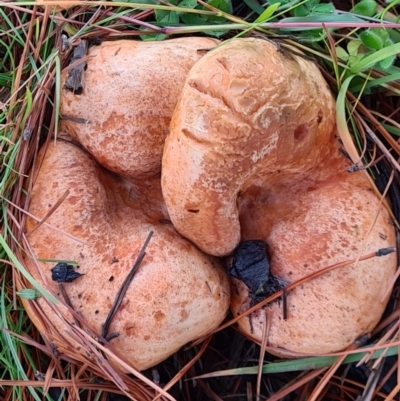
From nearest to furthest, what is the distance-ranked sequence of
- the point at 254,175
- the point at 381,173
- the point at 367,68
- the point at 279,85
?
the point at 279,85 → the point at 254,175 → the point at 367,68 → the point at 381,173

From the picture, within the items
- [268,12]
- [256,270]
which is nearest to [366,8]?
[268,12]

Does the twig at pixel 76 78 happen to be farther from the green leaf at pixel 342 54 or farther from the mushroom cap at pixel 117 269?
the green leaf at pixel 342 54

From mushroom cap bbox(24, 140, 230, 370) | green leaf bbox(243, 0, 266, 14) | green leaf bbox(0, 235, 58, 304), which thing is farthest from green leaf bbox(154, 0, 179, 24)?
green leaf bbox(0, 235, 58, 304)

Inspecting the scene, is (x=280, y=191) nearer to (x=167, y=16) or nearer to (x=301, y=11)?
(x=301, y=11)

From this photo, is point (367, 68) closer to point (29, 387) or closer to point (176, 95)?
point (176, 95)

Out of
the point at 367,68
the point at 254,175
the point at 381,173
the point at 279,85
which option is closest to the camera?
the point at 279,85

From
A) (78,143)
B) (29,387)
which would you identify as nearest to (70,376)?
(29,387)

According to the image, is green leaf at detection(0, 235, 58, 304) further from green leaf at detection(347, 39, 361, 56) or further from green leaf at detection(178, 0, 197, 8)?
green leaf at detection(347, 39, 361, 56)
